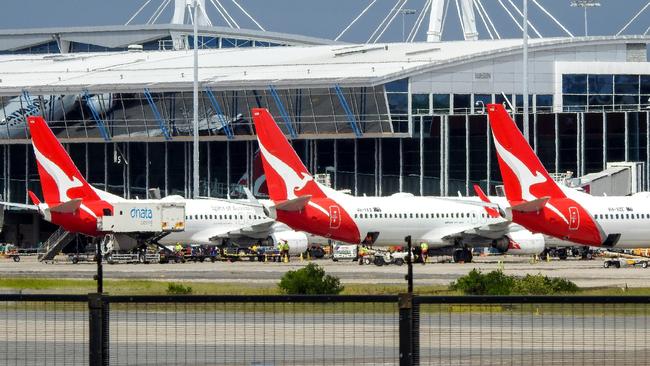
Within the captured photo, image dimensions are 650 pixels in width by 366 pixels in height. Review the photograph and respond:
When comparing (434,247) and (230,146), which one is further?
(230,146)

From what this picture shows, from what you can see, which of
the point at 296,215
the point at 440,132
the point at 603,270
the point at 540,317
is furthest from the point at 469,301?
the point at 440,132

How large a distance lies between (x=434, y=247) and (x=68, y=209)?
21.5 metres

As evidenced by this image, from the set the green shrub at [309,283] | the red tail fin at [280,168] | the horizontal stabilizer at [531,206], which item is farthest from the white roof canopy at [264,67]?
the green shrub at [309,283]

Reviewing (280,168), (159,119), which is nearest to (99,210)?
(280,168)

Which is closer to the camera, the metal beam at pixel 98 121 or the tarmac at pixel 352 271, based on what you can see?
the tarmac at pixel 352 271

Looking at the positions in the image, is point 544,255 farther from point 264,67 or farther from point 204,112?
point 264,67

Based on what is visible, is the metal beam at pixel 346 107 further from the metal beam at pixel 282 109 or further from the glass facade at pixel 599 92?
the glass facade at pixel 599 92

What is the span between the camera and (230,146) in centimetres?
12225

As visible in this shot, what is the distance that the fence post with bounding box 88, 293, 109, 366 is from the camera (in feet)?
63.1

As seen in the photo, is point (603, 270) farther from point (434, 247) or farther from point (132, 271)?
point (132, 271)

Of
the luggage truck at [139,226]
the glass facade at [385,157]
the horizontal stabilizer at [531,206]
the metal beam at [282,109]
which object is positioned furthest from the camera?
the metal beam at [282,109]

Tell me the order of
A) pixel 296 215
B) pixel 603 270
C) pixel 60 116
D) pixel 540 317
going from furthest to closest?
pixel 60 116 < pixel 296 215 < pixel 603 270 < pixel 540 317

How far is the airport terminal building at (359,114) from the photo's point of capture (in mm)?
115812

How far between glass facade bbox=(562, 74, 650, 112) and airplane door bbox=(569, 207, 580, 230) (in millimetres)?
46274
